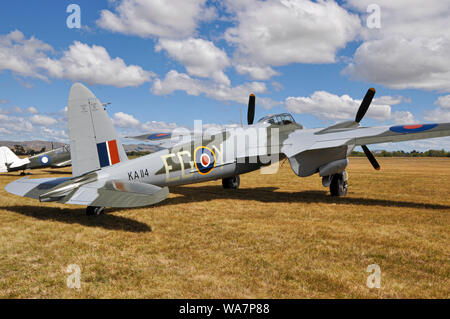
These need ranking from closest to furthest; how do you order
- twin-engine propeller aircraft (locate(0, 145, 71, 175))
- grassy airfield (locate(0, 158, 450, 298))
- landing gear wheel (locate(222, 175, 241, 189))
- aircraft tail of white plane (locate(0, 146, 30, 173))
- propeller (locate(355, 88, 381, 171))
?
1. grassy airfield (locate(0, 158, 450, 298))
2. propeller (locate(355, 88, 381, 171))
3. landing gear wheel (locate(222, 175, 241, 189))
4. aircraft tail of white plane (locate(0, 146, 30, 173))
5. twin-engine propeller aircraft (locate(0, 145, 71, 175))

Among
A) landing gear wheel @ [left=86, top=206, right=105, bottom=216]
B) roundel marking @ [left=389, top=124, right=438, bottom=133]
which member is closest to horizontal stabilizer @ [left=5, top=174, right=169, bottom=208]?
landing gear wheel @ [left=86, top=206, right=105, bottom=216]

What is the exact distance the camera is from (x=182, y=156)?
31.7ft

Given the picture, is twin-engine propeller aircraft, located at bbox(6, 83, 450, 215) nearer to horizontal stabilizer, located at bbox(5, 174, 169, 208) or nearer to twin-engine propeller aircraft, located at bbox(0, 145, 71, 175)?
horizontal stabilizer, located at bbox(5, 174, 169, 208)

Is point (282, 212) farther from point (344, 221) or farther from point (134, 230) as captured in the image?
point (134, 230)

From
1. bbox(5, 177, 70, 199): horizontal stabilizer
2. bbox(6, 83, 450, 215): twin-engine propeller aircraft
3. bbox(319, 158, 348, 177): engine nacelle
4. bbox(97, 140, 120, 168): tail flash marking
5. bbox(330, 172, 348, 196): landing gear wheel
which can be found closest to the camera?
bbox(6, 83, 450, 215): twin-engine propeller aircraft

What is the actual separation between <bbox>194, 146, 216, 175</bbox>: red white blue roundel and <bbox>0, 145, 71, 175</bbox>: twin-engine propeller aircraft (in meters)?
19.3

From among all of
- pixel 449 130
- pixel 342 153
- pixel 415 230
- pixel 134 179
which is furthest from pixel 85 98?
pixel 449 130

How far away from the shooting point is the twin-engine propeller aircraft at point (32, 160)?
76.4ft

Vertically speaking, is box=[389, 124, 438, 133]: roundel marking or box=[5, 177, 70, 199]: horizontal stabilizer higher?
box=[389, 124, 438, 133]: roundel marking

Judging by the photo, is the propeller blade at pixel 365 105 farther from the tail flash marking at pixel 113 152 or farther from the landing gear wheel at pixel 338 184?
the tail flash marking at pixel 113 152

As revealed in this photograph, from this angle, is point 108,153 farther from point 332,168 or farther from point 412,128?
point 412,128

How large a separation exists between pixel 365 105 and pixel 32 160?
24.8m

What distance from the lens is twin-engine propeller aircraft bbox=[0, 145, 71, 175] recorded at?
Result: 23.3 m

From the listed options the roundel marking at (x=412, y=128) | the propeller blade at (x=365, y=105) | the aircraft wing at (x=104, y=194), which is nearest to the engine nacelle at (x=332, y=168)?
the roundel marking at (x=412, y=128)
